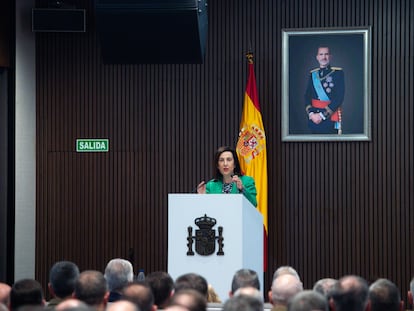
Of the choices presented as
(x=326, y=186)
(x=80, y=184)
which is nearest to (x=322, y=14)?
(x=326, y=186)

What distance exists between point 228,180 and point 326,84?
278cm

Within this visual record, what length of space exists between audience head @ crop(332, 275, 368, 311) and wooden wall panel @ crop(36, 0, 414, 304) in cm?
529

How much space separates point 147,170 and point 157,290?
5.41 m

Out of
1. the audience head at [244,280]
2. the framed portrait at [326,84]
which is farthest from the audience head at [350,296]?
the framed portrait at [326,84]

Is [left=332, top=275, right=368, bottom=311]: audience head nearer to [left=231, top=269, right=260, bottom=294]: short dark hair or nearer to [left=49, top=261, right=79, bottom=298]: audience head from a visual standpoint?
[left=231, top=269, right=260, bottom=294]: short dark hair

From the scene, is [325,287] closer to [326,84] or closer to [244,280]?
[244,280]

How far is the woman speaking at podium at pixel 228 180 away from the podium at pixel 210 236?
657 mm

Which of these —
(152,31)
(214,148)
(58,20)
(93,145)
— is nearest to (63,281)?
(152,31)

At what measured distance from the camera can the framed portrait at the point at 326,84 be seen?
10.0 meters

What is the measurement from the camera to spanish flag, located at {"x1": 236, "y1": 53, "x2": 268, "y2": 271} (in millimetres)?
9953

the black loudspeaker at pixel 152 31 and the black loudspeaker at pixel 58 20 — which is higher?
the black loudspeaker at pixel 58 20

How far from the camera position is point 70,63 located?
10.5 meters

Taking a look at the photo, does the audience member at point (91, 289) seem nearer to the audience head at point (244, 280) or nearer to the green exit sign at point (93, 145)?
the audience head at point (244, 280)

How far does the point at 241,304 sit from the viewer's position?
3.80 m
